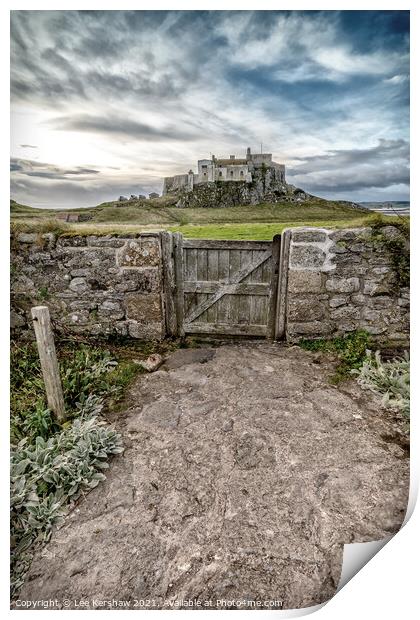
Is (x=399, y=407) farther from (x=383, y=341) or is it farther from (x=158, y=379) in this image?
(x=158, y=379)

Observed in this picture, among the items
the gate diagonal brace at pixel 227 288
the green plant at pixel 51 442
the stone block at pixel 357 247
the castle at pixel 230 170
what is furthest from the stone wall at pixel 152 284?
the castle at pixel 230 170

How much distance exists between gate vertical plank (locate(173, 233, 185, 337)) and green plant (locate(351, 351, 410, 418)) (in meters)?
2.28

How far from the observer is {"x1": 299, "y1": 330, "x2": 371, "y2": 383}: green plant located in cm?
369

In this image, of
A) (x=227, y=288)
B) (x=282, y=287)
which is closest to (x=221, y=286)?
(x=227, y=288)

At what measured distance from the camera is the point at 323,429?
2.74 meters

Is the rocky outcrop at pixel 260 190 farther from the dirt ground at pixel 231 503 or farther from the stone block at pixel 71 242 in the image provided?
the dirt ground at pixel 231 503

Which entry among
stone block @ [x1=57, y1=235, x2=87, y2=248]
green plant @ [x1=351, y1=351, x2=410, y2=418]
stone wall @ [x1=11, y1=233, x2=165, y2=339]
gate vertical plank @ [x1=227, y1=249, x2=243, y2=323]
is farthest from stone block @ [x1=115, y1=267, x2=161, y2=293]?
green plant @ [x1=351, y1=351, x2=410, y2=418]

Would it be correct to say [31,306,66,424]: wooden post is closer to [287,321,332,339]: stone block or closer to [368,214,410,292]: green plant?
[287,321,332,339]: stone block

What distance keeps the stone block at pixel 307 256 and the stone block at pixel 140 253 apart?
170cm

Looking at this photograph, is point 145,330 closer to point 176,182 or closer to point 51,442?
point 176,182

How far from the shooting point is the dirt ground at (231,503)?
166cm

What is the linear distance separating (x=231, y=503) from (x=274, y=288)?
9.49 ft
